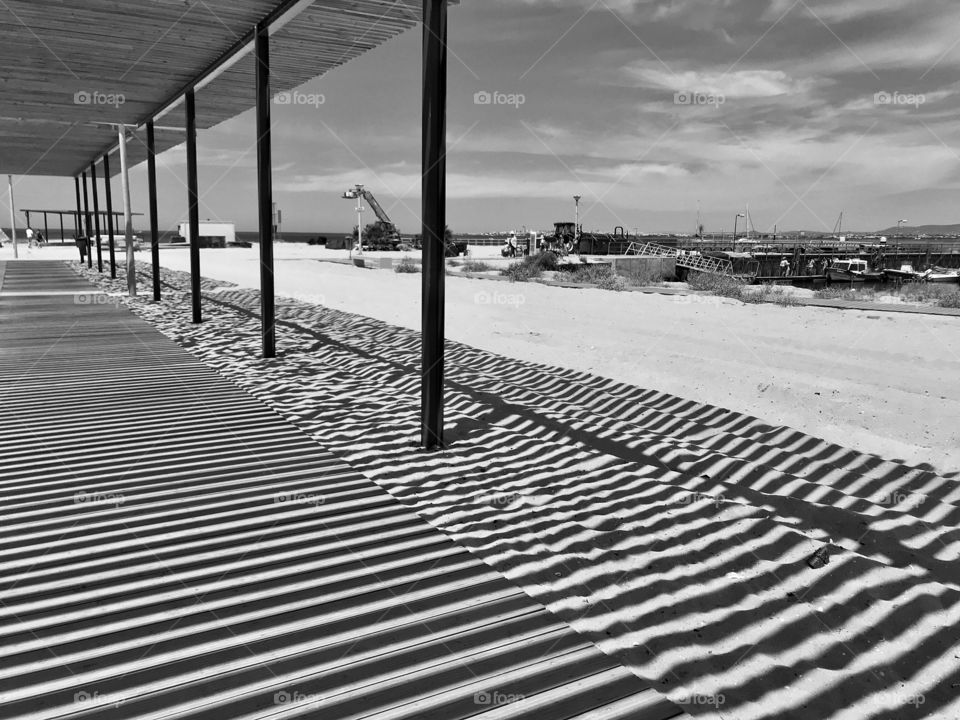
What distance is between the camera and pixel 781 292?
52.4ft

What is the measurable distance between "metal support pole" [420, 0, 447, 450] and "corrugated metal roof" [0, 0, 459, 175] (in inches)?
75.2

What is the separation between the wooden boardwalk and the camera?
194cm

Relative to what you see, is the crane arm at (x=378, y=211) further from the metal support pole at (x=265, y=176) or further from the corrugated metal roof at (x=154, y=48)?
the metal support pole at (x=265, y=176)

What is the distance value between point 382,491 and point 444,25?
9.31 feet

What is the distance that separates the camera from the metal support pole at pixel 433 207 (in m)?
3.95

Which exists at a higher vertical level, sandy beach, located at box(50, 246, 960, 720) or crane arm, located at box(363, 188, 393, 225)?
crane arm, located at box(363, 188, 393, 225)

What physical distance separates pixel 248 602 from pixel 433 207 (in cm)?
263

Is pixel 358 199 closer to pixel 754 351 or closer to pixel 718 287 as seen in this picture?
pixel 718 287

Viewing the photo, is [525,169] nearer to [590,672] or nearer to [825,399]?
[825,399]

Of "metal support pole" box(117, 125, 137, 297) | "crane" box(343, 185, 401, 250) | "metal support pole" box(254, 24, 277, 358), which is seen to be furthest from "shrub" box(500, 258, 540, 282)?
"crane" box(343, 185, 401, 250)

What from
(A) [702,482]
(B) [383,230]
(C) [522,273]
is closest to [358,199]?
(B) [383,230]

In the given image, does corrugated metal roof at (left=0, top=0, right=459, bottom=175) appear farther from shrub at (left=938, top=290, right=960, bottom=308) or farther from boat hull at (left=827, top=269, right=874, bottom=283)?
boat hull at (left=827, top=269, right=874, bottom=283)

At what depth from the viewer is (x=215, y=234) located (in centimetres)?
5325

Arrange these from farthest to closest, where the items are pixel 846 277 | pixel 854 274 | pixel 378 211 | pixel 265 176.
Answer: pixel 378 211, pixel 854 274, pixel 846 277, pixel 265 176
